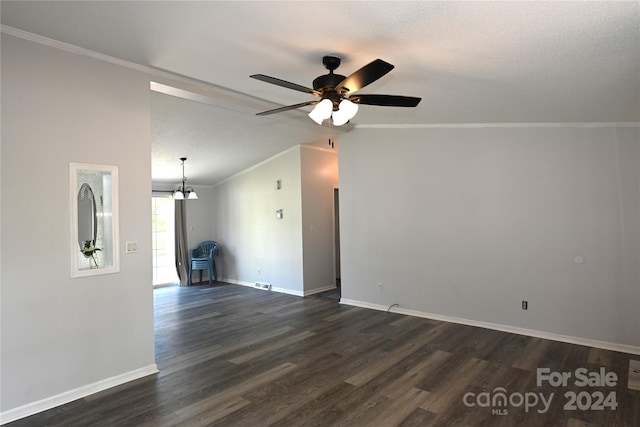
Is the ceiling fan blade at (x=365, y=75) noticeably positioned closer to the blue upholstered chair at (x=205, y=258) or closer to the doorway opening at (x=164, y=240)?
the blue upholstered chair at (x=205, y=258)

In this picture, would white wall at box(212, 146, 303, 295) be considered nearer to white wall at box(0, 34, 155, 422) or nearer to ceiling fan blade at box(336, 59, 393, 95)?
white wall at box(0, 34, 155, 422)

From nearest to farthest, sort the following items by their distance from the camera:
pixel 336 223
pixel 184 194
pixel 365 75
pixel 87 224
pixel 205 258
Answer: pixel 365 75
pixel 87 224
pixel 184 194
pixel 336 223
pixel 205 258

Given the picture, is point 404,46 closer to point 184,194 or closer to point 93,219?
point 93,219

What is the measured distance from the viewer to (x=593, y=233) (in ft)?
13.2

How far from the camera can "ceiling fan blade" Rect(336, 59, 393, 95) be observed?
7.49 feet

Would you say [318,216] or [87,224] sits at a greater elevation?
[318,216]

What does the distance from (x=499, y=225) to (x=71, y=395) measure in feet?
15.4

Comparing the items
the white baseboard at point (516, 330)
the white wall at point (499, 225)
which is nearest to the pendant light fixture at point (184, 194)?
the white wall at point (499, 225)

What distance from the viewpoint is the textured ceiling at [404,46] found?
215 cm

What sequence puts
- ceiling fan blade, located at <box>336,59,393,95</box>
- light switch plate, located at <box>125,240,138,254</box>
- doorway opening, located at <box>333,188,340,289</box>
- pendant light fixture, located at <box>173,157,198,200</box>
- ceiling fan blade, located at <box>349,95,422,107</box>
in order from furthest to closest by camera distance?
doorway opening, located at <box>333,188,340,289</box>, pendant light fixture, located at <box>173,157,198,200</box>, light switch plate, located at <box>125,240,138,254</box>, ceiling fan blade, located at <box>349,95,422,107</box>, ceiling fan blade, located at <box>336,59,393,95</box>

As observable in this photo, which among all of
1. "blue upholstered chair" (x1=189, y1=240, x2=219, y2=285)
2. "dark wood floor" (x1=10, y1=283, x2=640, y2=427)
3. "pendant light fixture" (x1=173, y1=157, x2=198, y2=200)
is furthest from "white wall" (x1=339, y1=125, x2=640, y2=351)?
"blue upholstered chair" (x1=189, y1=240, x2=219, y2=285)

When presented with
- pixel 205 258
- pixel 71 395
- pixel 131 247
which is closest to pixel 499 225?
pixel 131 247

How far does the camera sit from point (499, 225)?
181 inches

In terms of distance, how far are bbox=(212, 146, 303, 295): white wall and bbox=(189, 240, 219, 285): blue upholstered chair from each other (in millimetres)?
193
